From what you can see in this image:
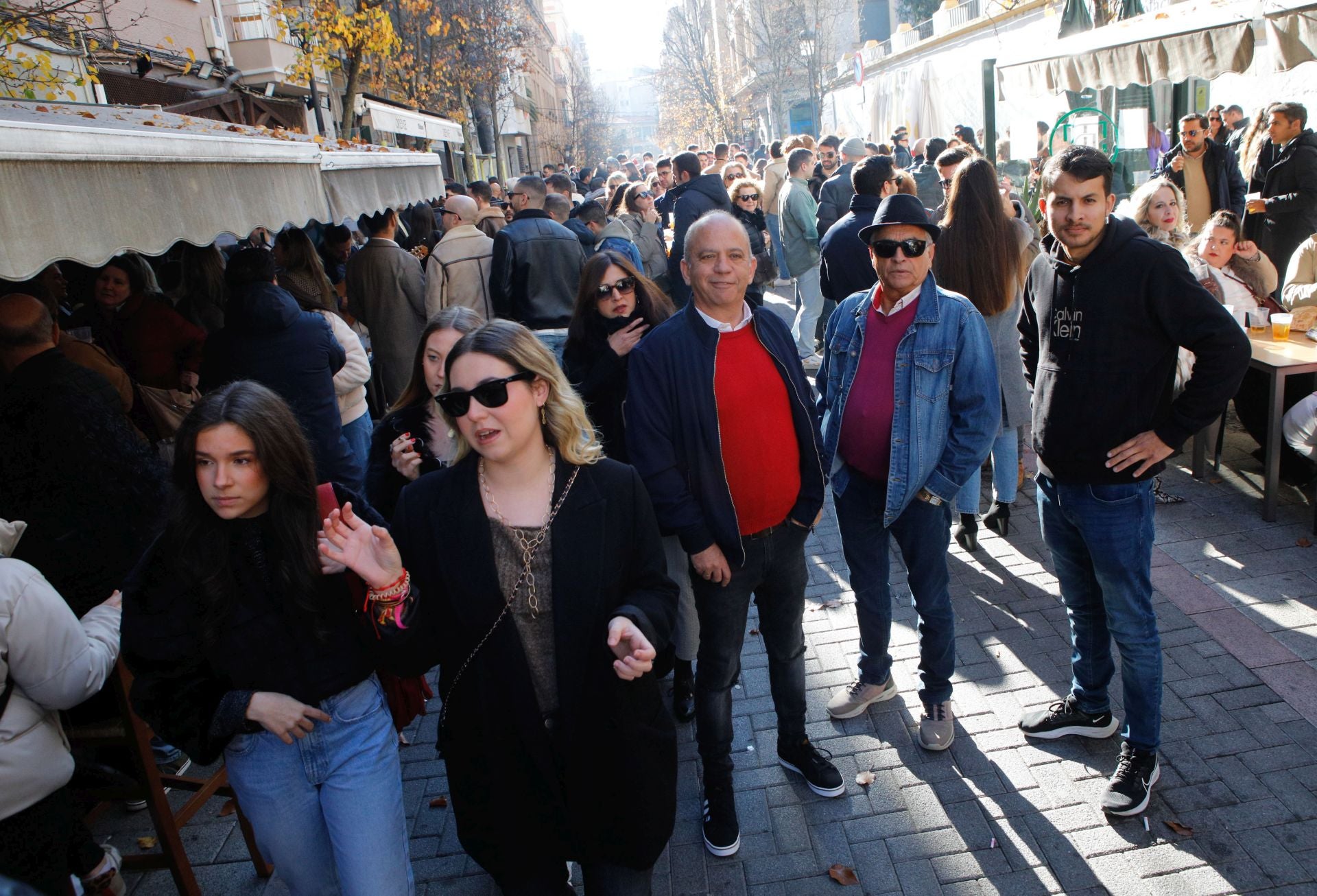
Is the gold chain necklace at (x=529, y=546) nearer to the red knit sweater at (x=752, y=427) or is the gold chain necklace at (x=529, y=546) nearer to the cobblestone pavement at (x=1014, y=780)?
the red knit sweater at (x=752, y=427)

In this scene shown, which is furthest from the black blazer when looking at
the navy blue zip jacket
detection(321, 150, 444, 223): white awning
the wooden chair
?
detection(321, 150, 444, 223): white awning

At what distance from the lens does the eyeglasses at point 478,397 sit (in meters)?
2.16

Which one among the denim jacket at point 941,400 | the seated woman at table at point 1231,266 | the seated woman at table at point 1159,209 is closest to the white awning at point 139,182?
the denim jacket at point 941,400

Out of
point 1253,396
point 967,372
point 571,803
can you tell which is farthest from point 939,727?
point 1253,396

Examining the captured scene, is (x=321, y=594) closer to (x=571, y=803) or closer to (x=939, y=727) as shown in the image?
(x=571, y=803)

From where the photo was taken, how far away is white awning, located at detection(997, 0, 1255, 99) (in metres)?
7.31

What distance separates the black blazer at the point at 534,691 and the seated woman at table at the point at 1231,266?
4.85 m

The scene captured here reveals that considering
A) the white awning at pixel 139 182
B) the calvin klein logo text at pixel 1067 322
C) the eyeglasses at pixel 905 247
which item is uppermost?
the white awning at pixel 139 182

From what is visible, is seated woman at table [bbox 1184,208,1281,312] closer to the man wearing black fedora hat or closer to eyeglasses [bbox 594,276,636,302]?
the man wearing black fedora hat

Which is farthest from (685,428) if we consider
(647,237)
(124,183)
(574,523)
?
(647,237)

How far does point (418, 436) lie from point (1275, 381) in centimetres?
476

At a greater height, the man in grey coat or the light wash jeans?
the man in grey coat

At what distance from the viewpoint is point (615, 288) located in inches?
150

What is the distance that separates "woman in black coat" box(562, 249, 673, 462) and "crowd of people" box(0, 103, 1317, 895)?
0.05ft
